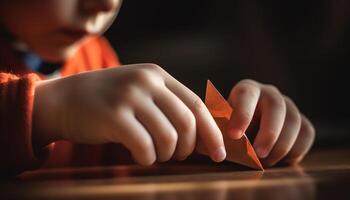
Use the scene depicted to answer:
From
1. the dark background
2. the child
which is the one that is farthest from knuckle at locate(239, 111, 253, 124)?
the dark background

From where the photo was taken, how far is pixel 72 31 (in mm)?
544

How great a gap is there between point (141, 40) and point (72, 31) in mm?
281

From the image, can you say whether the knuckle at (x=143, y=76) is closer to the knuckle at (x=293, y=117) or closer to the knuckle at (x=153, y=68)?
the knuckle at (x=153, y=68)

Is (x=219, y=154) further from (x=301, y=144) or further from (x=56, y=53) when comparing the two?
(x=56, y=53)

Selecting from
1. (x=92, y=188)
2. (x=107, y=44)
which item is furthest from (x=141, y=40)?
(x=92, y=188)

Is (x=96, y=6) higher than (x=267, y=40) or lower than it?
higher

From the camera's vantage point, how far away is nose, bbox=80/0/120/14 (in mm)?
498

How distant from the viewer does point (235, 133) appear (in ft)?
1.23

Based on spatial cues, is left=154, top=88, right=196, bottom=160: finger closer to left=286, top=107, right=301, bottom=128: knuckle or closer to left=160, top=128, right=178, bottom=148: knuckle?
left=160, top=128, right=178, bottom=148: knuckle

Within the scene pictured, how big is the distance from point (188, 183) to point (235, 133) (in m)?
0.07

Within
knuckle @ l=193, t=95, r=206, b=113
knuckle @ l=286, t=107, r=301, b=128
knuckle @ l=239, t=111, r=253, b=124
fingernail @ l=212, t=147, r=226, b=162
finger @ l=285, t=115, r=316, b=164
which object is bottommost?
finger @ l=285, t=115, r=316, b=164

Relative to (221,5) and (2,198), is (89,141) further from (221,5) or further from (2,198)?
(221,5)

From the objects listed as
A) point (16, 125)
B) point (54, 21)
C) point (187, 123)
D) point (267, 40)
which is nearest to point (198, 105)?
point (187, 123)

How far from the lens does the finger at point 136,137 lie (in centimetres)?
34
